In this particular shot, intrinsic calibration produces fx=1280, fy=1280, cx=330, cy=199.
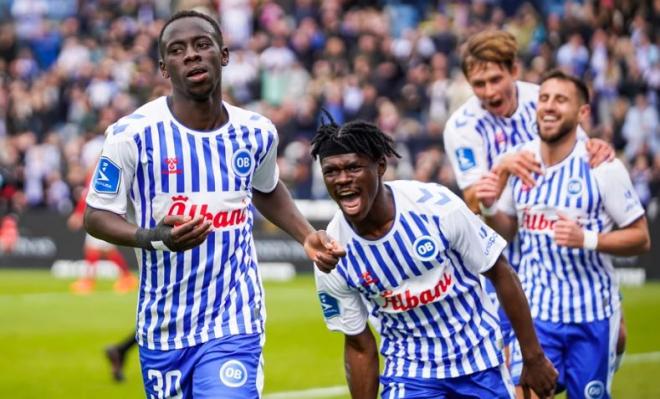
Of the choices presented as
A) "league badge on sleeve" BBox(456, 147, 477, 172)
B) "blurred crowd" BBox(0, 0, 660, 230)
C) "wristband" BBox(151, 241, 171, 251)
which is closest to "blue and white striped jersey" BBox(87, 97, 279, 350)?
"wristband" BBox(151, 241, 171, 251)

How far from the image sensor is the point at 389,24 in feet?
84.5

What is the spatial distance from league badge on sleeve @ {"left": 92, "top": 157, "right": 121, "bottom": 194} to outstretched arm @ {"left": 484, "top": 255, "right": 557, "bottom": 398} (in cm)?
185

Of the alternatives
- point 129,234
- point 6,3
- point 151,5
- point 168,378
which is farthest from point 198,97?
point 6,3

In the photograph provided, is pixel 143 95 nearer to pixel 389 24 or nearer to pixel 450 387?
pixel 389 24

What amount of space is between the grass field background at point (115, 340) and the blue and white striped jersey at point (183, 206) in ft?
15.8

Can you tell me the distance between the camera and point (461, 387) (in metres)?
6.38

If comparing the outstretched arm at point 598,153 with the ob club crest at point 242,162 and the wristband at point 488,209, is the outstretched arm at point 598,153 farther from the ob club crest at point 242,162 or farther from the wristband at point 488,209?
the ob club crest at point 242,162

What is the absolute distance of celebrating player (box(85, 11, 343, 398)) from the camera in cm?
616

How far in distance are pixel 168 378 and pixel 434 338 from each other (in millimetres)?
1330

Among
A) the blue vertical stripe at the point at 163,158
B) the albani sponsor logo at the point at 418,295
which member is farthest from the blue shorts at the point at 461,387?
the blue vertical stripe at the point at 163,158

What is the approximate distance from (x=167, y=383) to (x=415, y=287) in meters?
1.31

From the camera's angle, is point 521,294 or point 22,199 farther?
point 22,199

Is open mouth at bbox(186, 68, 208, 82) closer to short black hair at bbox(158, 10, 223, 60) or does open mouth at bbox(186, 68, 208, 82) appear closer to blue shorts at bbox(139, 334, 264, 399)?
short black hair at bbox(158, 10, 223, 60)

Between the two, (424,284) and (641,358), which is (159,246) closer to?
(424,284)
